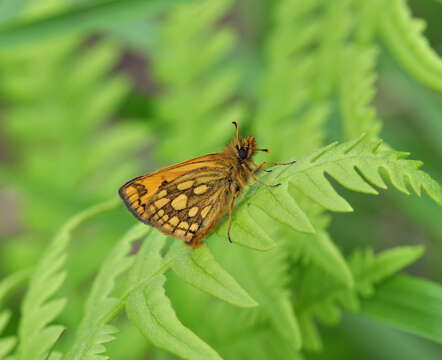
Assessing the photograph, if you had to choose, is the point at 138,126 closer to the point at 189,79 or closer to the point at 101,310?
the point at 189,79

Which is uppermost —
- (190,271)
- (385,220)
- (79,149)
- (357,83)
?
(79,149)

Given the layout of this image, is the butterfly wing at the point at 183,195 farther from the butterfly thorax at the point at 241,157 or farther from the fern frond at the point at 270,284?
the fern frond at the point at 270,284

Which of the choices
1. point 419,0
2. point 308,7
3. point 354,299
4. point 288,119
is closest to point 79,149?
point 288,119

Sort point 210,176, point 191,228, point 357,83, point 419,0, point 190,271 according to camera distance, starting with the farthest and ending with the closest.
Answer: point 419,0, point 357,83, point 210,176, point 191,228, point 190,271

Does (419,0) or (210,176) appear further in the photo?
(419,0)

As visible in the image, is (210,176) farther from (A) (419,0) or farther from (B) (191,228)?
(A) (419,0)

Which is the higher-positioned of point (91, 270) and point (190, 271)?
point (91, 270)

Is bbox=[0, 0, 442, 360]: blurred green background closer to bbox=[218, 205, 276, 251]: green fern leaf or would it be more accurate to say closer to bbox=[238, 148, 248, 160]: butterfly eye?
bbox=[238, 148, 248, 160]: butterfly eye
